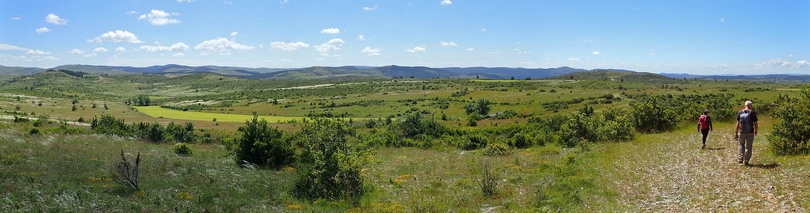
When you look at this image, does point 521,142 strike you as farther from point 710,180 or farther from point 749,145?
point 710,180

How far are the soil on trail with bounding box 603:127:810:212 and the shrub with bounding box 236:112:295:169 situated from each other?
54.9ft

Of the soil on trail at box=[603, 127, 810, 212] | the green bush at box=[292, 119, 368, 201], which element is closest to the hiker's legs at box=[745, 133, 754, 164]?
the soil on trail at box=[603, 127, 810, 212]

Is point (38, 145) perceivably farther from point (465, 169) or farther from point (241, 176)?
point (465, 169)

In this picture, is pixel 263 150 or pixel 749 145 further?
pixel 263 150

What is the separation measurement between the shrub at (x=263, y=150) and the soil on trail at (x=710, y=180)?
1673 centimetres

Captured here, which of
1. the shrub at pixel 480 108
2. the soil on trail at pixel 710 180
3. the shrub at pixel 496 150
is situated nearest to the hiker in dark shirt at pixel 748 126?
the soil on trail at pixel 710 180

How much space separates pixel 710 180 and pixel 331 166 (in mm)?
12871

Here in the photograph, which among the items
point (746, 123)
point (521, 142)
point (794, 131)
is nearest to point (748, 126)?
point (746, 123)

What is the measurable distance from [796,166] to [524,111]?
306ft

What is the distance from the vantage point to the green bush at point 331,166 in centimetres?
1647

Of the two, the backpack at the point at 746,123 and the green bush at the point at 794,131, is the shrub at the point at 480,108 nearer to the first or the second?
the green bush at the point at 794,131

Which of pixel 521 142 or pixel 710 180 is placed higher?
pixel 710 180

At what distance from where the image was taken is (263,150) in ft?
80.4

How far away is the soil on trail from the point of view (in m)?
11.4
